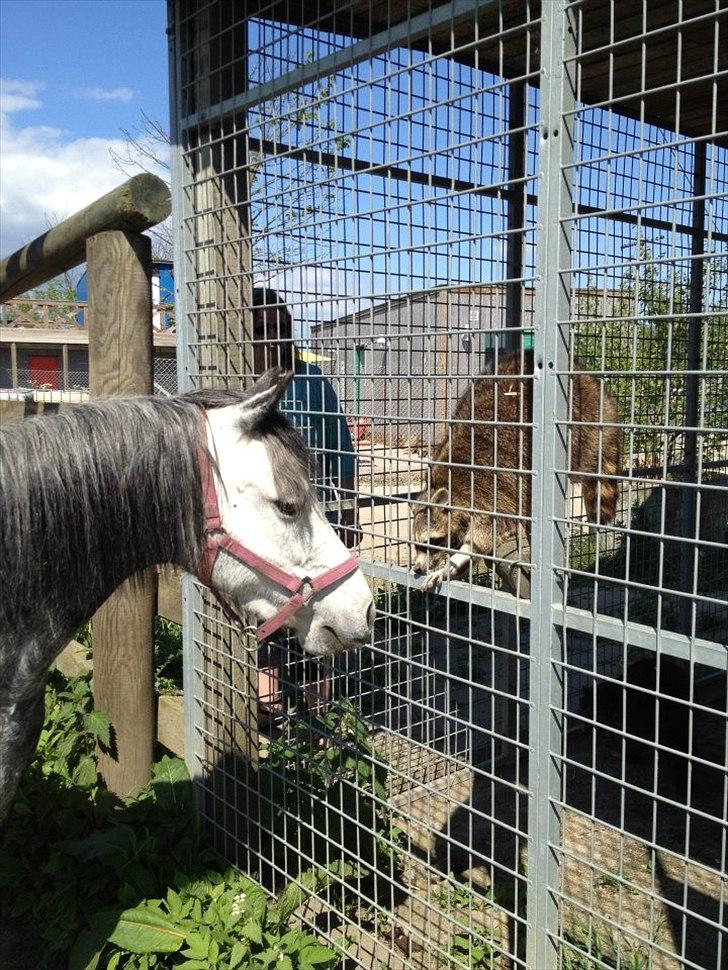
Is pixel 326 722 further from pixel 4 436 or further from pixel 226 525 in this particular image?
pixel 4 436

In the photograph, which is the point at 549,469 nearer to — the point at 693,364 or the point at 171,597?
the point at 171,597

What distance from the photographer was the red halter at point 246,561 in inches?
77.1

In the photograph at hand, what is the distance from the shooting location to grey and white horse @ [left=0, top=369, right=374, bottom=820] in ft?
6.09

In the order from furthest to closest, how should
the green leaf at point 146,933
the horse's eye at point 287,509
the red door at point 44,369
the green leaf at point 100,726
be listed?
the red door at point 44,369
the green leaf at point 100,726
the green leaf at point 146,933
the horse's eye at point 287,509

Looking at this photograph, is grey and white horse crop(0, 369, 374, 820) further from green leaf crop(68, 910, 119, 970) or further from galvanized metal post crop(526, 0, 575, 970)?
green leaf crop(68, 910, 119, 970)

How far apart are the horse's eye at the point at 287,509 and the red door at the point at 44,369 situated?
737 inches

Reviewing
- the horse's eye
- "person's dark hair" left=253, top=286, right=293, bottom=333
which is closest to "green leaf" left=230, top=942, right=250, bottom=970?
the horse's eye

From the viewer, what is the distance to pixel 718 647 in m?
1.52

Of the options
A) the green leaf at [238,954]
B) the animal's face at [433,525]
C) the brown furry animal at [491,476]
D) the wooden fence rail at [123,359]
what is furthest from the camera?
Result: the wooden fence rail at [123,359]

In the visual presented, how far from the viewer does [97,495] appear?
6.18ft

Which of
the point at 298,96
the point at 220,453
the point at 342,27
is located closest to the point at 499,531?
the point at 220,453

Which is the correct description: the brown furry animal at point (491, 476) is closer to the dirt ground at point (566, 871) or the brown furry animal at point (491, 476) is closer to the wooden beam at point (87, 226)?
the dirt ground at point (566, 871)

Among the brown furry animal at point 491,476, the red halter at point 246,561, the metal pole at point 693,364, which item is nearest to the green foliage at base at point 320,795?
the brown furry animal at point 491,476

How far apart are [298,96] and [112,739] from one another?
264 cm
